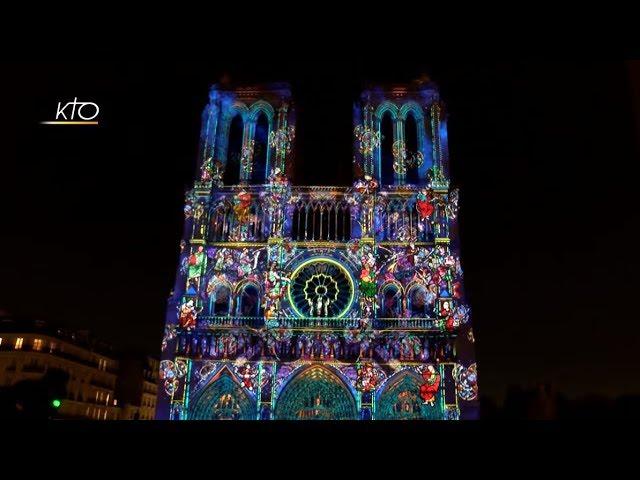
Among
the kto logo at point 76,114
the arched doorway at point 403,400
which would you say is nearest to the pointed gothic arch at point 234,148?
the arched doorway at point 403,400

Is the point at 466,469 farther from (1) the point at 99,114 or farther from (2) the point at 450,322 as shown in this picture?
(2) the point at 450,322

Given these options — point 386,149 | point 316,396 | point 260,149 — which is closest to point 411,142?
point 386,149

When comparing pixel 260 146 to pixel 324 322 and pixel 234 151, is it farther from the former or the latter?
pixel 324 322

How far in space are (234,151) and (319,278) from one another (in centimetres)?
906

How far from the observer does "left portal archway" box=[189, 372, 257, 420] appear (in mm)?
24453

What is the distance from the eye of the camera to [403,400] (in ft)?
80.2

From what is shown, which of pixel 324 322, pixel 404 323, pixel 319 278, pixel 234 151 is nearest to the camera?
pixel 404 323

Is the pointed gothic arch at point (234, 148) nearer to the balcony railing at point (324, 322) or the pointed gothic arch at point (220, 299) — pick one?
the pointed gothic arch at point (220, 299)

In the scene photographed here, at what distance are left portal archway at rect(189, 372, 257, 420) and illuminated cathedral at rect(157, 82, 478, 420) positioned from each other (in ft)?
0.19

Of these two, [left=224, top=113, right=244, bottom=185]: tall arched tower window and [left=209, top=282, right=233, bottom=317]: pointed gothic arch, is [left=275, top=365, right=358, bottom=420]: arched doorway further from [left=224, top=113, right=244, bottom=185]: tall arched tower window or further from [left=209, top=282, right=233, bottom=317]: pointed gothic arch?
[left=224, top=113, right=244, bottom=185]: tall arched tower window

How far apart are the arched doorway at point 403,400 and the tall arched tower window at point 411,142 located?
10526 millimetres

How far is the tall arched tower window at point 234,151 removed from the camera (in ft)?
98.5

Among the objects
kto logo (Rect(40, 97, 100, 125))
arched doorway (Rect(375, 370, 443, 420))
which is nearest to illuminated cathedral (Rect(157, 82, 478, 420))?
arched doorway (Rect(375, 370, 443, 420))

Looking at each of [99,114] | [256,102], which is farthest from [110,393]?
[99,114]
